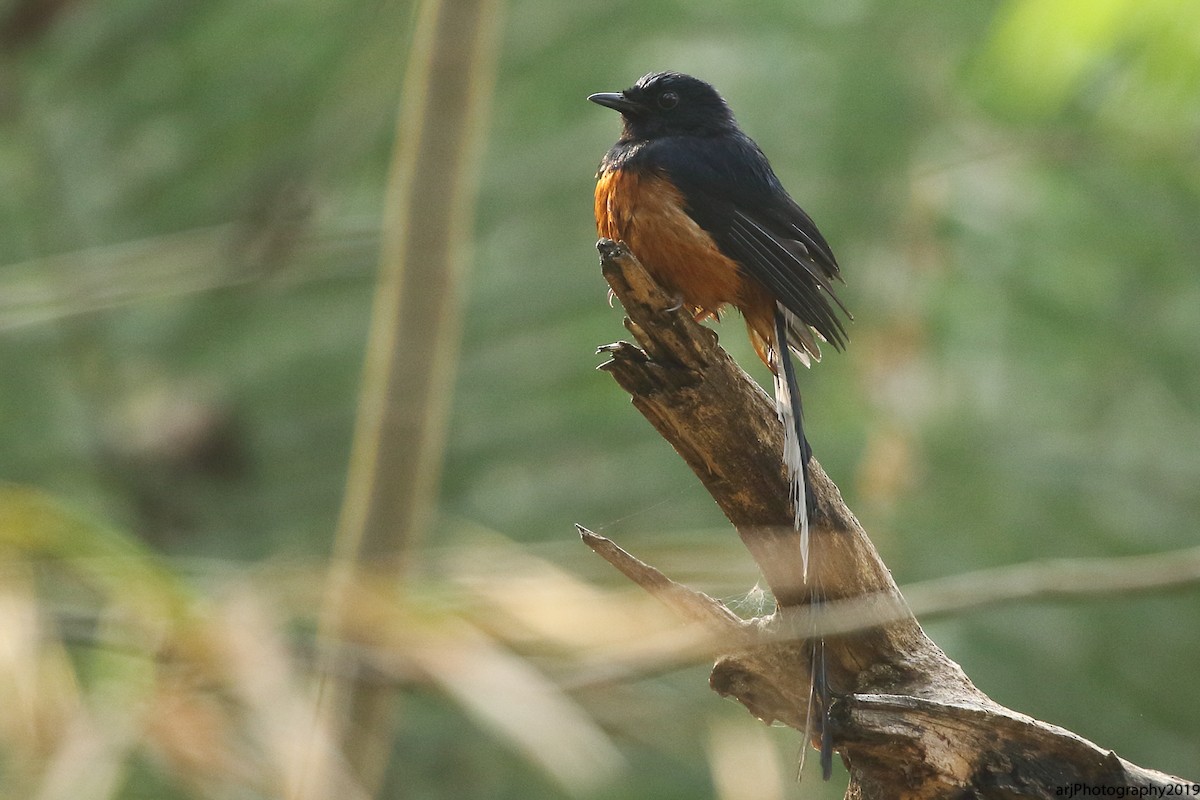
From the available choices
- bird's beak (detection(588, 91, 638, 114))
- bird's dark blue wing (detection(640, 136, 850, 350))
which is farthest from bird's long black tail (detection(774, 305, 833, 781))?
bird's beak (detection(588, 91, 638, 114))

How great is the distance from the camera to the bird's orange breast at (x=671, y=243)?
3.80m

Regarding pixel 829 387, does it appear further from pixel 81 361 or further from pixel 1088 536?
pixel 81 361

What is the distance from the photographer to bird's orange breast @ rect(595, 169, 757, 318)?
3.80 metres

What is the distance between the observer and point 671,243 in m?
3.82

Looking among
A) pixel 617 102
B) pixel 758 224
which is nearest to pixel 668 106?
pixel 617 102

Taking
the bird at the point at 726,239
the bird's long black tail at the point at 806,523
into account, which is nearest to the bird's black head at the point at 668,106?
the bird at the point at 726,239

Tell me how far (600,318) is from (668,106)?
3317 millimetres

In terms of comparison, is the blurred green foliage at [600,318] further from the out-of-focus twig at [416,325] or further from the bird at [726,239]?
the bird at [726,239]

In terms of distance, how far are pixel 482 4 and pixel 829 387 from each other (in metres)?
4.71

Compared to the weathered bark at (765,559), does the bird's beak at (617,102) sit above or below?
above

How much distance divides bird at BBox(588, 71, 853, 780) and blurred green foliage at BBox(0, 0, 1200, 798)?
2998mm

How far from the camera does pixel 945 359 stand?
8.06m

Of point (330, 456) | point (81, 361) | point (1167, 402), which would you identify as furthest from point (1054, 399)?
point (81, 361)

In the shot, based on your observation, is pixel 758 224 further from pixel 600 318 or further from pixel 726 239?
pixel 600 318
